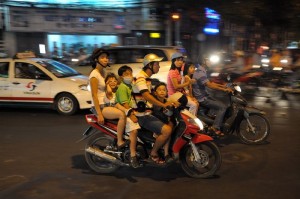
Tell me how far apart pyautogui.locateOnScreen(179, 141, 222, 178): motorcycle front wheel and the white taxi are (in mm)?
4999

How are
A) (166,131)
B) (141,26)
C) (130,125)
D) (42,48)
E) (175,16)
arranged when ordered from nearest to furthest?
1. (166,131)
2. (130,125)
3. (175,16)
4. (42,48)
5. (141,26)

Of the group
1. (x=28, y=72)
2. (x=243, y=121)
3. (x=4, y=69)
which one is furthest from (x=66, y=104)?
(x=243, y=121)

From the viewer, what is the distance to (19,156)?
248 inches

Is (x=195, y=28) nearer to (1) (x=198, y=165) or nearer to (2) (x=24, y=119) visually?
(2) (x=24, y=119)

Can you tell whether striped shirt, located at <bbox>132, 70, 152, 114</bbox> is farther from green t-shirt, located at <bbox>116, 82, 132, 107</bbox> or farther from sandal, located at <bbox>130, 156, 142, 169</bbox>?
sandal, located at <bbox>130, 156, 142, 169</bbox>

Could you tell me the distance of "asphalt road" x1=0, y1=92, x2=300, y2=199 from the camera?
4652 mm

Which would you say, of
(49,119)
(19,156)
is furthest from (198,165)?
(49,119)

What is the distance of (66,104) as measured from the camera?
32.2ft

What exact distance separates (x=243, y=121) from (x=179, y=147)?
225 cm

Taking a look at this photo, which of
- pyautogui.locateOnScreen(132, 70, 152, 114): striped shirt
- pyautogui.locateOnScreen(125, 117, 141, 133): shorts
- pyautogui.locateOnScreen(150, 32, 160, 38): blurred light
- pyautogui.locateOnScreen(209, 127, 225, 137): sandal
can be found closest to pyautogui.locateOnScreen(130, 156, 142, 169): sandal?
pyautogui.locateOnScreen(125, 117, 141, 133): shorts

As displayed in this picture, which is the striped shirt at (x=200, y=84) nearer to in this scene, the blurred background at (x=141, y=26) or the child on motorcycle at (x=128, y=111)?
the child on motorcycle at (x=128, y=111)

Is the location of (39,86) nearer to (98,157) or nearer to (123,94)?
(98,157)

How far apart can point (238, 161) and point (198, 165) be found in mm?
1040

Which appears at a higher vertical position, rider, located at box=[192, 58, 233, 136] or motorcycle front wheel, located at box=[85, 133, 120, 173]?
rider, located at box=[192, 58, 233, 136]
